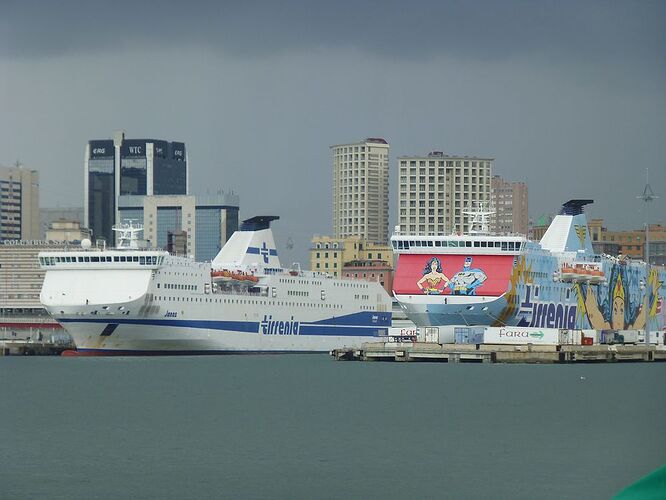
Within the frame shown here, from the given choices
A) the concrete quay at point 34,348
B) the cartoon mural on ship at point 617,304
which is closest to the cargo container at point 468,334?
the cartoon mural on ship at point 617,304

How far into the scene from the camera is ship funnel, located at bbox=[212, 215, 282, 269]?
86562 mm

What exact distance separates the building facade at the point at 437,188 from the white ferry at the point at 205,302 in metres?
98.2

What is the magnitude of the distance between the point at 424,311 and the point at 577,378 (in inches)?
654

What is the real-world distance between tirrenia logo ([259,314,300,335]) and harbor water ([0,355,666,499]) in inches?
864

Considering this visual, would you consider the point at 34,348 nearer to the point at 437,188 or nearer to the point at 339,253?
the point at 339,253

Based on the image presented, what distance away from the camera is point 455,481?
1151 inches

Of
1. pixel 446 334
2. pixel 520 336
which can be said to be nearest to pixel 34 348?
pixel 446 334

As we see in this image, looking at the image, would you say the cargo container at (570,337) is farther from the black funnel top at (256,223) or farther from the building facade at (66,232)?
the building facade at (66,232)

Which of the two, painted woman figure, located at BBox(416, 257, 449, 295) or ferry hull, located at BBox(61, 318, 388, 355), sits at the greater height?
painted woman figure, located at BBox(416, 257, 449, 295)

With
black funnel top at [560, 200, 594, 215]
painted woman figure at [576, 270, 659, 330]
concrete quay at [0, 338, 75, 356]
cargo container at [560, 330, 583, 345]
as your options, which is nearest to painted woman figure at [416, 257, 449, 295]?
cargo container at [560, 330, 583, 345]

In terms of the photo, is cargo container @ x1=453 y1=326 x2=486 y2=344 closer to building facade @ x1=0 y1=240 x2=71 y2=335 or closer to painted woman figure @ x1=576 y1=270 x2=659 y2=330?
painted woman figure @ x1=576 y1=270 x2=659 y2=330

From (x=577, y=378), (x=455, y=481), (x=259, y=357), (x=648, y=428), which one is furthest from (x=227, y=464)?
(x=259, y=357)

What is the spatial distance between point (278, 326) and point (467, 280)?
13.9 m

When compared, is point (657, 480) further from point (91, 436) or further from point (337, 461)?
point (91, 436)
